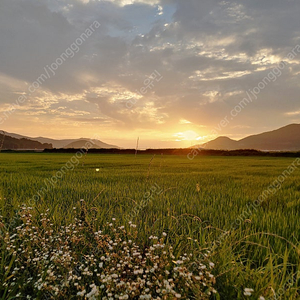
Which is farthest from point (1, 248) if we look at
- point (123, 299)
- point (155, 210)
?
point (155, 210)

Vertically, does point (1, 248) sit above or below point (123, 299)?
below

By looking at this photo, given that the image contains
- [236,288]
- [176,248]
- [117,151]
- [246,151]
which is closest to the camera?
[236,288]

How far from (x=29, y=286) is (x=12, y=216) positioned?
281cm

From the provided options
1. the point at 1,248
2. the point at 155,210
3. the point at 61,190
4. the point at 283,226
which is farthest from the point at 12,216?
the point at 283,226

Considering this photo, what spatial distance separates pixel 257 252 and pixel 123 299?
99.0 inches

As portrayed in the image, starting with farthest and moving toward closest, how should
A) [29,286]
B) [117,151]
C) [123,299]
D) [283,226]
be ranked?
[117,151] < [283,226] < [29,286] < [123,299]

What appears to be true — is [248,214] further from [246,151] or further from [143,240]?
[246,151]

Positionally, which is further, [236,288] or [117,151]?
Result: [117,151]

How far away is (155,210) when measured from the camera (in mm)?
5688

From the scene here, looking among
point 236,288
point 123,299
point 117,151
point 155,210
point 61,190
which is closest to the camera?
point 123,299

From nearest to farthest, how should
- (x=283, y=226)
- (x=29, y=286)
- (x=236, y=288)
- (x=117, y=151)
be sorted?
1. (x=236, y=288)
2. (x=29, y=286)
3. (x=283, y=226)
4. (x=117, y=151)

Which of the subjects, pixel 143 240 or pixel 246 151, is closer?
pixel 143 240

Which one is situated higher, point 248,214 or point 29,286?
point 248,214

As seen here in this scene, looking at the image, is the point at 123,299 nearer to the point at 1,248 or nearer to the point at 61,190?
the point at 1,248
